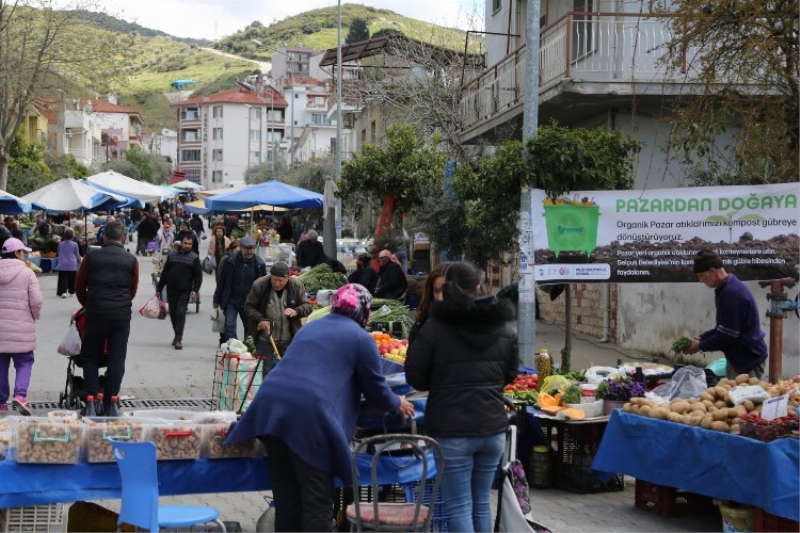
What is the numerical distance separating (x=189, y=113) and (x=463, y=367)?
147 metres

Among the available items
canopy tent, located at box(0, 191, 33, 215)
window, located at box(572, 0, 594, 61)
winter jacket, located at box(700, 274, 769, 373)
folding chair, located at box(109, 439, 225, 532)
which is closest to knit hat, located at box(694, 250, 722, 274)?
winter jacket, located at box(700, 274, 769, 373)

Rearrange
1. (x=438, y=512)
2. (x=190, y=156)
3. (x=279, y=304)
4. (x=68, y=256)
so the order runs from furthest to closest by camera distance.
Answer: (x=190, y=156)
(x=68, y=256)
(x=279, y=304)
(x=438, y=512)

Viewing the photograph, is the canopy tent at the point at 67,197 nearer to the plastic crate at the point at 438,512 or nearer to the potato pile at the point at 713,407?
the potato pile at the point at 713,407

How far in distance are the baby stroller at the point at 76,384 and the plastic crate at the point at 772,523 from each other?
647cm

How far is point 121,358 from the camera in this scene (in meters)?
10.4

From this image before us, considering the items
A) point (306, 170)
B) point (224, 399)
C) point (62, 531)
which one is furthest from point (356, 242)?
point (306, 170)

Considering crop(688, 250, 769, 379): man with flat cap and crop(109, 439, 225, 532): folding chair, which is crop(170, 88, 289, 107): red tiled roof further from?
crop(109, 439, 225, 532): folding chair

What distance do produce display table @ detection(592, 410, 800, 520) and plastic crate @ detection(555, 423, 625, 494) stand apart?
1.90ft

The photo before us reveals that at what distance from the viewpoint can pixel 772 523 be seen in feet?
23.0

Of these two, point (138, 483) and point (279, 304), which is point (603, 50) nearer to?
point (279, 304)

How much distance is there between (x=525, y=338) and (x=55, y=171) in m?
52.5

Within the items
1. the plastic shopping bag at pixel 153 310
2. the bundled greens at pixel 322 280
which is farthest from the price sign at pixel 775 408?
the bundled greens at pixel 322 280

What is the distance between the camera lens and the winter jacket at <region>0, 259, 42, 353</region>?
10.4 meters

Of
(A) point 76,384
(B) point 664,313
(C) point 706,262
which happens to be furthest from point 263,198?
(C) point 706,262
